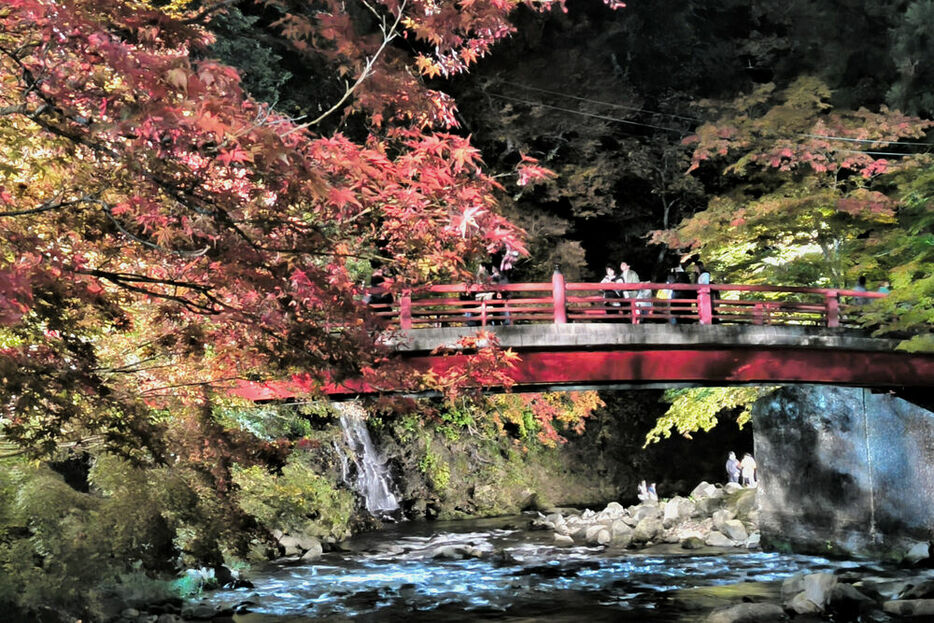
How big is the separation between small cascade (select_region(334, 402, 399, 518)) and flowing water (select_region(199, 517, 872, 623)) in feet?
12.5

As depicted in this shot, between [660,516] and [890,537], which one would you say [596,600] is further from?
[660,516]

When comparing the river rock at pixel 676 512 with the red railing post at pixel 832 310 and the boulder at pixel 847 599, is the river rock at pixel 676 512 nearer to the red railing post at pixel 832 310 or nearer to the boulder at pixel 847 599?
the red railing post at pixel 832 310

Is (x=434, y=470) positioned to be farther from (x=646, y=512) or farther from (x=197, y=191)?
(x=197, y=191)

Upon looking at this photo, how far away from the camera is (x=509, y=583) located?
60.3ft

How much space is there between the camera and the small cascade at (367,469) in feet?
90.6

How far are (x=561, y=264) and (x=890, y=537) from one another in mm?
13420

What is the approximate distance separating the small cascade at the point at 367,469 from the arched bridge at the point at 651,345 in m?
8.68

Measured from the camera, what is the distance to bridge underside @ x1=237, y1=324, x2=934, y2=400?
16688 millimetres

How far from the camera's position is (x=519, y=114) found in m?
28.8

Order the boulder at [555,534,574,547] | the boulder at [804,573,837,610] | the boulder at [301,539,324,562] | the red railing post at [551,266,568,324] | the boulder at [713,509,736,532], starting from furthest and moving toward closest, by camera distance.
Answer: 1. the boulder at [713,509,736,532]
2. the boulder at [555,534,574,547]
3. the boulder at [301,539,324,562]
4. the red railing post at [551,266,568,324]
5. the boulder at [804,573,837,610]

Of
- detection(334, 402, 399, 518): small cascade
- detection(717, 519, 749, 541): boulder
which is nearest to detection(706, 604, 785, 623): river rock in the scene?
detection(717, 519, 749, 541): boulder

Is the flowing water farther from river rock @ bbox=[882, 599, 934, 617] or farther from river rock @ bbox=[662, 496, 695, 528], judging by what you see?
river rock @ bbox=[662, 496, 695, 528]

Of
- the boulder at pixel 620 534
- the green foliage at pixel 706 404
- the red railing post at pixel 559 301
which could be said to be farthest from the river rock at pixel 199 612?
the green foliage at pixel 706 404

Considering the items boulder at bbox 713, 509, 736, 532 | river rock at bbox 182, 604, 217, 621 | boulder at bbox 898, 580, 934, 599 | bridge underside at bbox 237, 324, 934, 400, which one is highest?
bridge underside at bbox 237, 324, 934, 400
